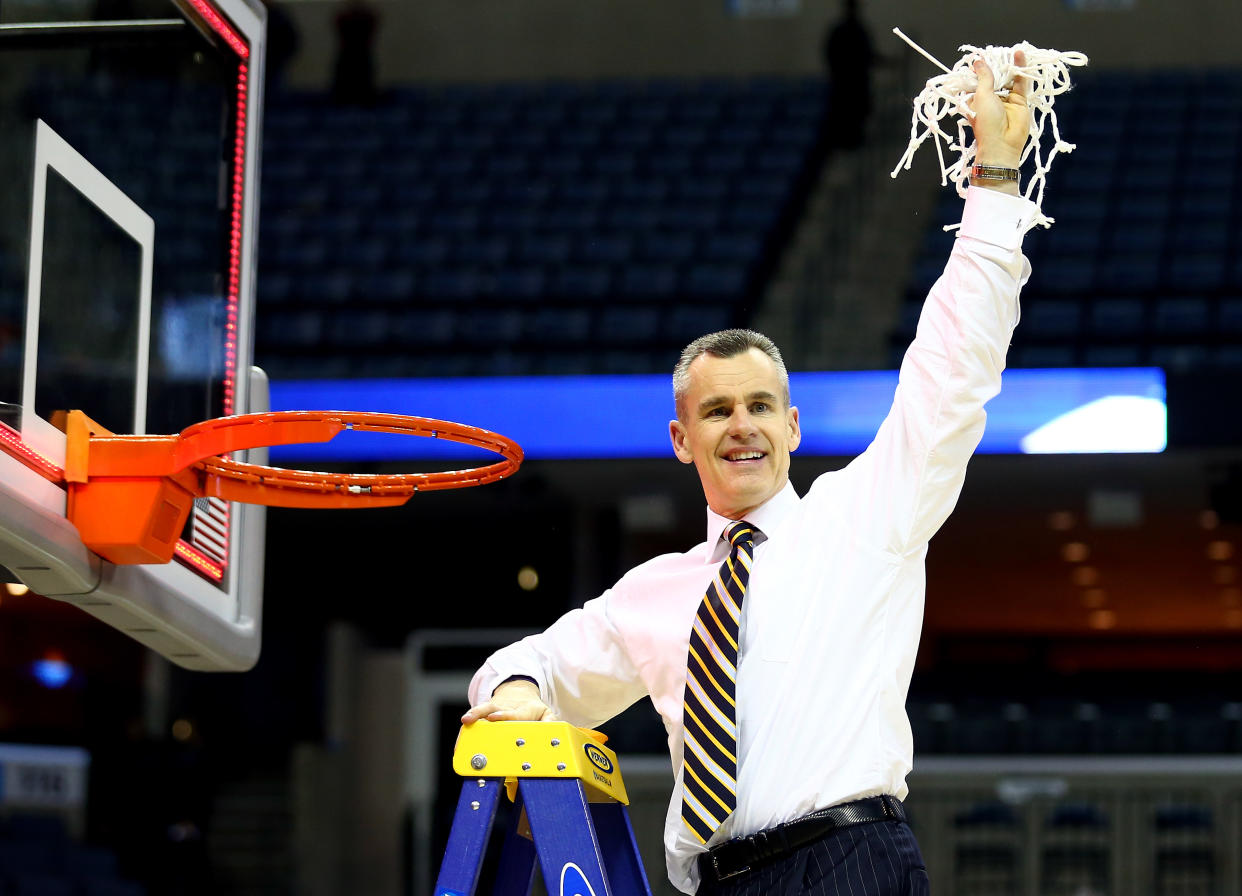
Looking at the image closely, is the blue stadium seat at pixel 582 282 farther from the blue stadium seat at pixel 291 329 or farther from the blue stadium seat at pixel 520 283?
the blue stadium seat at pixel 291 329

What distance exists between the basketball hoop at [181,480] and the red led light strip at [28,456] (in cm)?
3

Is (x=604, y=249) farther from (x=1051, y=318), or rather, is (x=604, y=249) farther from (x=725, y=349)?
(x=725, y=349)

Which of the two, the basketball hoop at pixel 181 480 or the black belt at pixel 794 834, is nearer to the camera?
the black belt at pixel 794 834

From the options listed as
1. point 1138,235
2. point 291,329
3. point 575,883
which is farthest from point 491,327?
point 575,883

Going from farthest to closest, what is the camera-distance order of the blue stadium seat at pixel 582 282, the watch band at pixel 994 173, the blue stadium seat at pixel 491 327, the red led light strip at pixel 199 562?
the blue stadium seat at pixel 582 282 → the blue stadium seat at pixel 491 327 → the red led light strip at pixel 199 562 → the watch band at pixel 994 173

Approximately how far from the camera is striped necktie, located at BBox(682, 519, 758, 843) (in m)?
2.24

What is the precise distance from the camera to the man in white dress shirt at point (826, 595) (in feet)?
7.28

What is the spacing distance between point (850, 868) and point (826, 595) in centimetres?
38

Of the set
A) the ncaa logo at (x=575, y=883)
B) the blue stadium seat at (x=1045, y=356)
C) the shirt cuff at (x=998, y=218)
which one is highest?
the blue stadium seat at (x=1045, y=356)

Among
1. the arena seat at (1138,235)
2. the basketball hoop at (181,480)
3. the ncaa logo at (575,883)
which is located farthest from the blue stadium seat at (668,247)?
the ncaa logo at (575,883)

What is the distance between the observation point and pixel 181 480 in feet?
8.68

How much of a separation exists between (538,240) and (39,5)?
7917mm

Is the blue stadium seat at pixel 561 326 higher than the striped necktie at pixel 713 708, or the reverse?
the blue stadium seat at pixel 561 326

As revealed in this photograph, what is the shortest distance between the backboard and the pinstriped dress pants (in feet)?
3.98
